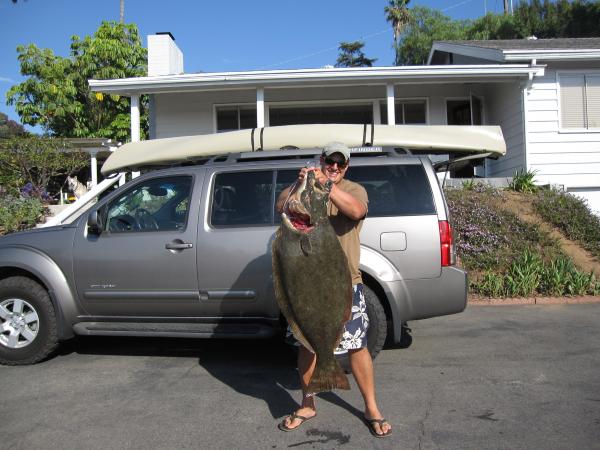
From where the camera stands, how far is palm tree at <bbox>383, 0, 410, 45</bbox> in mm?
44375

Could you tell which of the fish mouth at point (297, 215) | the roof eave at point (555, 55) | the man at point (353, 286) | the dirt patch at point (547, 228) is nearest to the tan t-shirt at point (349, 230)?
the man at point (353, 286)

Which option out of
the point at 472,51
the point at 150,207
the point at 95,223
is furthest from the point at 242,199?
the point at 472,51

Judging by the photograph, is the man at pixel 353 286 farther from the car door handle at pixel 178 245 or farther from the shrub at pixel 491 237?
the shrub at pixel 491 237

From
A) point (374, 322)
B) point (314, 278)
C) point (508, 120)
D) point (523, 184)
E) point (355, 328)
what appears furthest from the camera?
point (508, 120)

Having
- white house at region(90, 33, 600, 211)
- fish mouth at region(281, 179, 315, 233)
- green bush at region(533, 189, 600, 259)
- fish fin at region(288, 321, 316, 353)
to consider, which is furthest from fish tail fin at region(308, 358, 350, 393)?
white house at region(90, 33, 600, 211)

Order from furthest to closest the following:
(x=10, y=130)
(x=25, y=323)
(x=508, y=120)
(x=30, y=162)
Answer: (x=10, y=130) < (x=30, y=162) < (x=508, y=120) < (x=25, y=323)

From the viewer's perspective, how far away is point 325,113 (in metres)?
13.8

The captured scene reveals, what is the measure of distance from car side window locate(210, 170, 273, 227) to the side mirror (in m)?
1.03

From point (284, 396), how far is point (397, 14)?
149 ft

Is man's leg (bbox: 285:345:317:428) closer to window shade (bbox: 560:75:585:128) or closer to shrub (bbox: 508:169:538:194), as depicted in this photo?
shrub (bbox: 508:169:538:194)

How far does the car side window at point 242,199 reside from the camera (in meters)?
4.85

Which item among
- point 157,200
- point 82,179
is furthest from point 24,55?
point 157,200

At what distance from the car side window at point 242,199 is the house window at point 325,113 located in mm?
9044

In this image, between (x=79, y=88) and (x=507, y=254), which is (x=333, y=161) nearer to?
(x=507, y=254)
